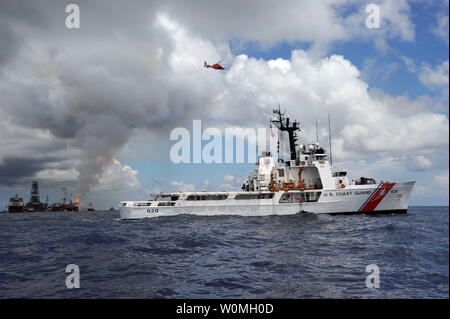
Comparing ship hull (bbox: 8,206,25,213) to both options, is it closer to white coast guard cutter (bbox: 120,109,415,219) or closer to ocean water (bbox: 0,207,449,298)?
white coast guard cutter (bbox: 120,109,415,219)

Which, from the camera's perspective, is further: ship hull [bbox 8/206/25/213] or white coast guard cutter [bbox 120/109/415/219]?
ship hull [bbox 8/206/25/213]

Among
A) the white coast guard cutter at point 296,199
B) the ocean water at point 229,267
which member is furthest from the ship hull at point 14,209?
the ocean water at point 229,267

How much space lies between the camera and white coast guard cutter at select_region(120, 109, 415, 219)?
3822cm

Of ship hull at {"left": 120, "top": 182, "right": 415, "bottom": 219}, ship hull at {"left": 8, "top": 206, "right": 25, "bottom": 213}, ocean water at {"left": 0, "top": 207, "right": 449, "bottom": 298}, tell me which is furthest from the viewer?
ship hull at {"left": 8, "top": 206, "right": 25, "bottom": 213}

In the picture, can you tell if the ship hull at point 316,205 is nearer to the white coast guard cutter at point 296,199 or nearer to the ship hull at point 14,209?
the white coast guard cutter at point 296,199

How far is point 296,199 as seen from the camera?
129 ft

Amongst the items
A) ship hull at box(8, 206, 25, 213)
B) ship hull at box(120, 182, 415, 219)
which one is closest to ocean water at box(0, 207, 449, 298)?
ship hull at box(120, 182, 415, 219)

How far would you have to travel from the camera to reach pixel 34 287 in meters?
9.48

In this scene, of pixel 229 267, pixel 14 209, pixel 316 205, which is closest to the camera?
pixel 229 267

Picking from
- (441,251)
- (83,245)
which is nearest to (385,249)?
(441,251)

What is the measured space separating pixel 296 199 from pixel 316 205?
2.77 m

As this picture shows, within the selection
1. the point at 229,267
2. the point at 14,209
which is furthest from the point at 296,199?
the point at 14,209

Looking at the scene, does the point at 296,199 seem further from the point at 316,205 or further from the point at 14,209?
the point at 14,209
